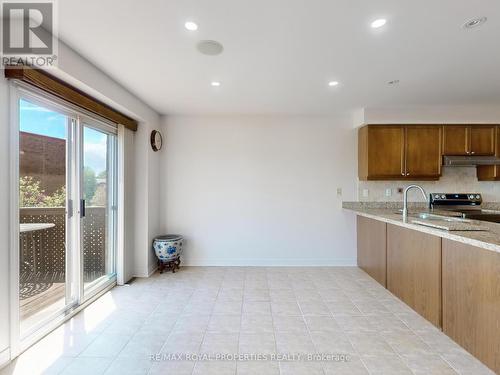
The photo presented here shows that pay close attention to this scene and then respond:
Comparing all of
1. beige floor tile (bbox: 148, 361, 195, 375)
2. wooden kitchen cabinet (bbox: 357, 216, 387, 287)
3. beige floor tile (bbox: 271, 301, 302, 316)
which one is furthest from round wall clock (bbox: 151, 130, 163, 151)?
wooden kitchen cabinet (bbox: 357, 216, 387, 287)

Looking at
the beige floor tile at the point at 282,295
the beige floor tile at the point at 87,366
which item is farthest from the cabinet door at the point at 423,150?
the beige floor tile at the point at 87,366

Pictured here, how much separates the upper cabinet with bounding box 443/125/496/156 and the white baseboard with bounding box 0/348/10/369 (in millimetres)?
5415

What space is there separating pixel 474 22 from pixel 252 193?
10.4 feet

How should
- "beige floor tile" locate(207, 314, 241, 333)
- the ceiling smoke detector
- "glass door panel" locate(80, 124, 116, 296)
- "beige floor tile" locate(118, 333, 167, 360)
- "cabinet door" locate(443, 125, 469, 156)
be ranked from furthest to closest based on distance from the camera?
"cabinet door" locate(443, 125, 469, 156) < "glass door panel" locate(80, 124, 116, 296) < "beige floor tile" locate(207, 314, 241, 333) < the ceiling smoke detector < "beige floor tile" locate(118, 333, 167, 360)

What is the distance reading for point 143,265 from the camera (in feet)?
12.4

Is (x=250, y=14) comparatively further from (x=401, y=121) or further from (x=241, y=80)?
(x=401, y=121)

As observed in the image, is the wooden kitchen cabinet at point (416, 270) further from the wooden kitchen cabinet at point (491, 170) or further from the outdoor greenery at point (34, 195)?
the outdoor greenery at point (34, 195)

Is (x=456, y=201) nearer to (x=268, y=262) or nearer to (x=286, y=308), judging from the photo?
(x=268, y=262)

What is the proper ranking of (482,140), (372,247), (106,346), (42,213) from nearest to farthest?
1. (106,346)
2. (42,213)
3. (372,247)
4. (482,140)

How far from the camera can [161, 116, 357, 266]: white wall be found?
4.27 m

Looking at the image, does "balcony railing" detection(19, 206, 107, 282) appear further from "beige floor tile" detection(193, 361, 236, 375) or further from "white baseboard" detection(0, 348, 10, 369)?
"beige floor tile" detection(193, 361, 236, 375)

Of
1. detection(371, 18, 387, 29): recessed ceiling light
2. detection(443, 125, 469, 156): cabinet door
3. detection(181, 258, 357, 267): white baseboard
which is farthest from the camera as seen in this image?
detection(181, 258, 357, 267): white baseboard

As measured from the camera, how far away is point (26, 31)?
1850 millimetres

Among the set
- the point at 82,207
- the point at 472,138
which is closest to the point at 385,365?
the point at 82,207
